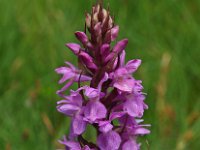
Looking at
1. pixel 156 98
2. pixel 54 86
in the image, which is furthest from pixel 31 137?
pixel 156 98

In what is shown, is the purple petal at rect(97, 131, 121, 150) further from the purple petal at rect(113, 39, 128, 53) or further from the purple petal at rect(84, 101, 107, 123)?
the purple petal at rect(113, 39, 128, 53)

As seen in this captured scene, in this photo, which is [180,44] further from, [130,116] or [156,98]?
[130,116]

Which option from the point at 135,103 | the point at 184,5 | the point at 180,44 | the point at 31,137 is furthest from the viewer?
the point at 184,5

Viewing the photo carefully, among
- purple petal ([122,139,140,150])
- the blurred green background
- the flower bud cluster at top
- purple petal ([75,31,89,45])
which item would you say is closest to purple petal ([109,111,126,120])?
the flower bud cluster at top

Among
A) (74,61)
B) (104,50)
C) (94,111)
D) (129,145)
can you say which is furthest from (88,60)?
(74,61)

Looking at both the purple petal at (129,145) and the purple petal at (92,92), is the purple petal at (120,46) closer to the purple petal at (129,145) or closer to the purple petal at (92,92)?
the purple petal at (92,92)

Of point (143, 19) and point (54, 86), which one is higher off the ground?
point (143, 19)

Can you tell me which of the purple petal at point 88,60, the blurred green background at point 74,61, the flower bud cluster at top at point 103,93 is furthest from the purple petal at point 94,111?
the blurred green background at point 74,61
